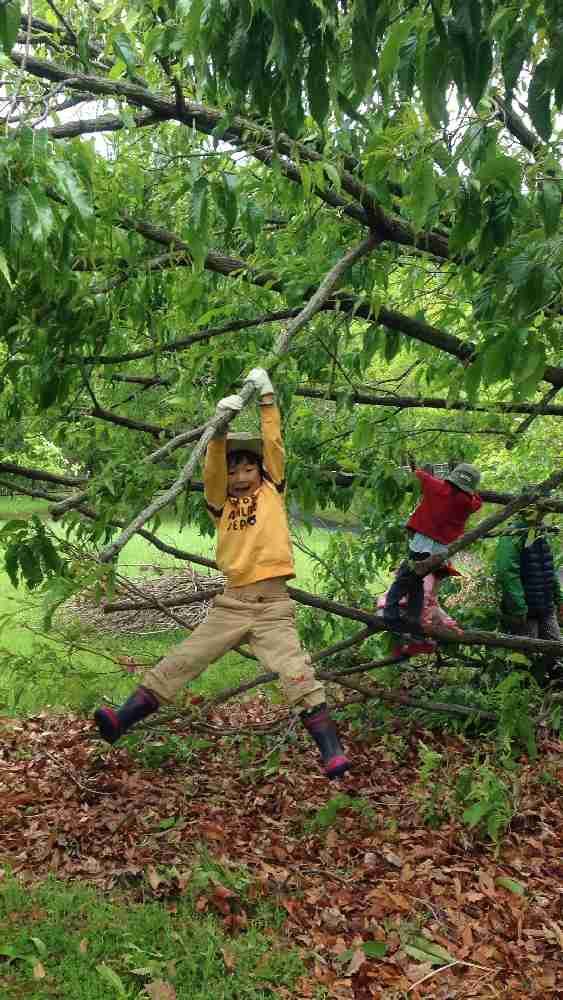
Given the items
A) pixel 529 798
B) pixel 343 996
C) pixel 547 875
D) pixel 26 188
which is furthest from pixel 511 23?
pixel 529 798

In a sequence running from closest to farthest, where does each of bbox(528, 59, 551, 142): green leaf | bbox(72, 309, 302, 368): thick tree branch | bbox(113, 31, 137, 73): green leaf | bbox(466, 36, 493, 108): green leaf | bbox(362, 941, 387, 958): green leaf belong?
bbox(466, 36, 493, 108): green leaf, bbox(528, 59, 551, 142): green leaf, bbox(113, 31, 137, 73): green leaf, bbox(362, 941, 387, 958): green leaf, bbox(72, 309, 302, 368): thick tree branch

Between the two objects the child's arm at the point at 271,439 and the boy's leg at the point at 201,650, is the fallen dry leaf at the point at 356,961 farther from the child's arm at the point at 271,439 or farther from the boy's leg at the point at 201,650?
the child's arm at the point at 271,439

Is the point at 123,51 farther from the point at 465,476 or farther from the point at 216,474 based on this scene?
the point at 465,476

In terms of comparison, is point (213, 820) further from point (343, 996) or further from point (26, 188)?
point (26, 188)

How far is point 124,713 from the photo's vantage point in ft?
14.0

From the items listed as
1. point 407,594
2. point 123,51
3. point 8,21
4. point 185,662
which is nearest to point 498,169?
point 8,21

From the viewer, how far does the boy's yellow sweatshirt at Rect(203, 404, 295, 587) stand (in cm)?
400

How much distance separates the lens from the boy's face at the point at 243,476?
4074mm

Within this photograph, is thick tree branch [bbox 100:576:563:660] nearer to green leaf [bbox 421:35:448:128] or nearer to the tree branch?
the tree branch

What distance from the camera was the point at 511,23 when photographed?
255 centimetres

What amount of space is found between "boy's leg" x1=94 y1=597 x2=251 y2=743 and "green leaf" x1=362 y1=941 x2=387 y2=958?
1.41 m

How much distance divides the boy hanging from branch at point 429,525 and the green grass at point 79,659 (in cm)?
150

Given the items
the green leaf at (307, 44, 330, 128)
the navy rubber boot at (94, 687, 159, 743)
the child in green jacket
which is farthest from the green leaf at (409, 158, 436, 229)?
the child in green jacket

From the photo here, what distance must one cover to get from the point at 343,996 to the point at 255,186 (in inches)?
145
